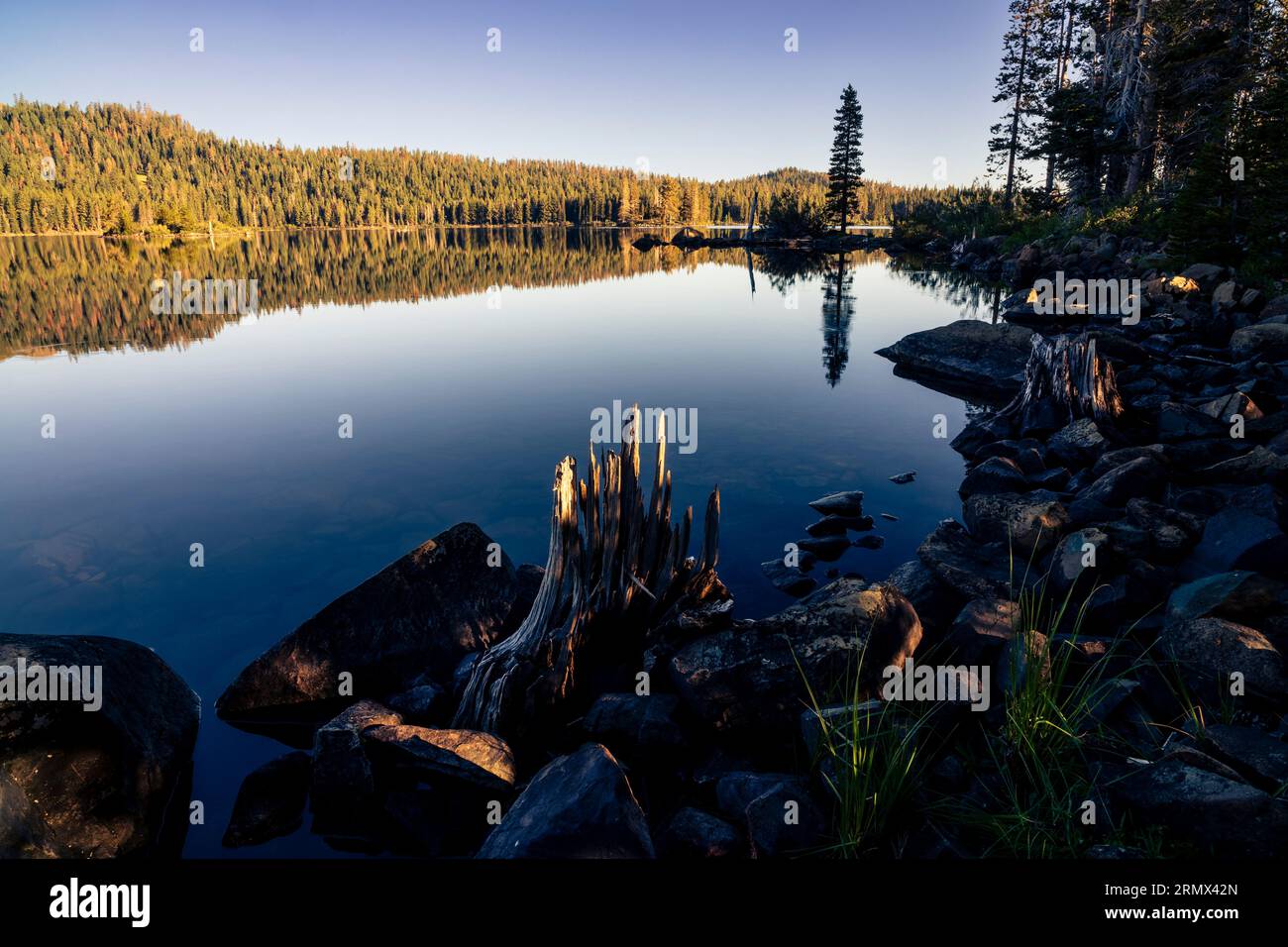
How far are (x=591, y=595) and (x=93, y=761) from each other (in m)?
4.51

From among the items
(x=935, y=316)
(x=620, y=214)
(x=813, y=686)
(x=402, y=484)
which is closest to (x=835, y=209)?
(x=935, y=316)

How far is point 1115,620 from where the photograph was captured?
7098 millimetres

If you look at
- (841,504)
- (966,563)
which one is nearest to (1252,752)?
(966,563)

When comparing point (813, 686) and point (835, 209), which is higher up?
point (835, 209)

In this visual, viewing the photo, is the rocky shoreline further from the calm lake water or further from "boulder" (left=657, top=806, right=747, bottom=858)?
the calm lake water

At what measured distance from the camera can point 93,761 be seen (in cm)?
552

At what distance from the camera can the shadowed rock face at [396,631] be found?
7.28 meters

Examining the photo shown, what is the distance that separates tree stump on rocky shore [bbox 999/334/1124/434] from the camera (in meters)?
14.0

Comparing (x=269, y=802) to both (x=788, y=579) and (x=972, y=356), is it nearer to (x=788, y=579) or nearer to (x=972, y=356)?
(x=788, y=579)

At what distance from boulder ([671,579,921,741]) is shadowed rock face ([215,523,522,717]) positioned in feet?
9.48

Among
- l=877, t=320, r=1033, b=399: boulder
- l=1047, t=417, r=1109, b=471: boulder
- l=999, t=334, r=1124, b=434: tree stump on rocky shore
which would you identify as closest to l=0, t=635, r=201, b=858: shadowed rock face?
l=1047, t=417, r=1109, b=471: boulder

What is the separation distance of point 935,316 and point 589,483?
33.1m

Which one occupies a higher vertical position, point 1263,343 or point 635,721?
point 1263,343
